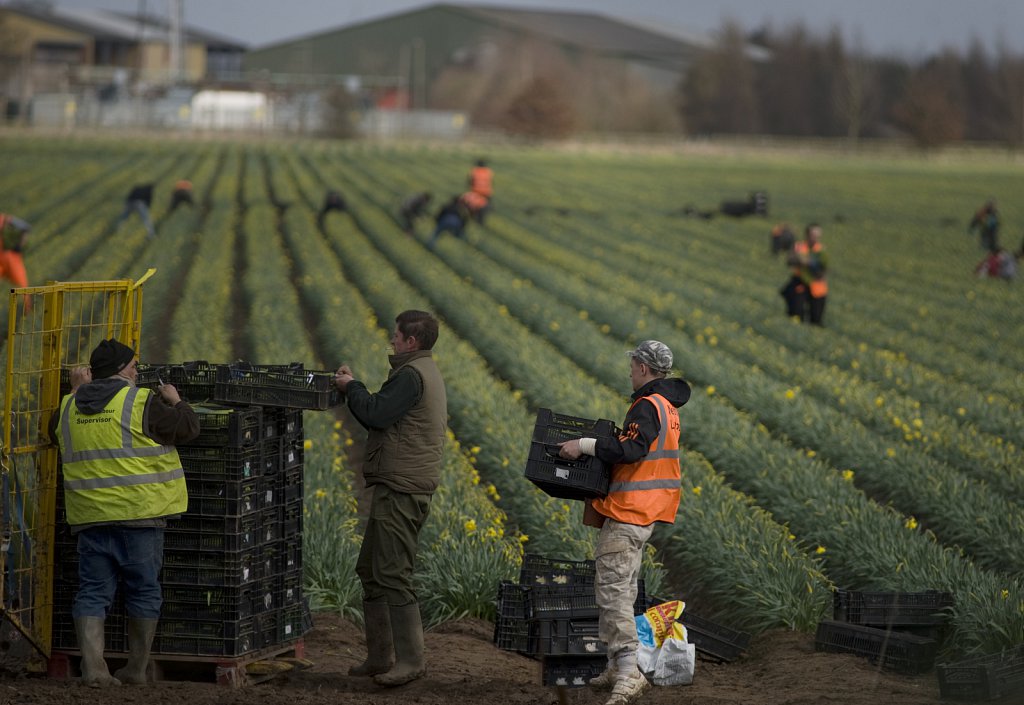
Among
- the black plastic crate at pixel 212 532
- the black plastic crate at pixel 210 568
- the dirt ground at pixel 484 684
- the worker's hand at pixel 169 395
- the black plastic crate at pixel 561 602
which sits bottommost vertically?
the dirt ground at pixel 484 684

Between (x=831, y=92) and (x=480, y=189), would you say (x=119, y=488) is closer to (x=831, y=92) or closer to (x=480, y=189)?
(x=480, y=189)

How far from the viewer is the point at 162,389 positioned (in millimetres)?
6512

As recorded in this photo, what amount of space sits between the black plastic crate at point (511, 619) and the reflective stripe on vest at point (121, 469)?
162 cm

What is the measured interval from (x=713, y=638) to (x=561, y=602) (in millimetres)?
1202

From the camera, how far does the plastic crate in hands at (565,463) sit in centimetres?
653

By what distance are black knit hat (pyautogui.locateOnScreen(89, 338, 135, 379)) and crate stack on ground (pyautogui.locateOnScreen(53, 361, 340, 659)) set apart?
1.54 ft

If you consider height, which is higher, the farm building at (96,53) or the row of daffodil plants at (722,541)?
the farm building at (96,53)

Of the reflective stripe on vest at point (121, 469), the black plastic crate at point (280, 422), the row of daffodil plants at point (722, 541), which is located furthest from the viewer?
the row of daffodil plants at point (722, 541)

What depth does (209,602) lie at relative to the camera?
6.70m

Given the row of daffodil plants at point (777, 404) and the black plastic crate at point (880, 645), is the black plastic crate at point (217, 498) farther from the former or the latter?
the row of daffodil plants at point (777, 404)

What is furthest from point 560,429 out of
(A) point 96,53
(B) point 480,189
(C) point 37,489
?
(A) point 96,53

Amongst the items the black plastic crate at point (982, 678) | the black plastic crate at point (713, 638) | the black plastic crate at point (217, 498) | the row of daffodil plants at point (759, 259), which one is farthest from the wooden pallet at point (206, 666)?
the row of daffodil plants at point (759, 259)

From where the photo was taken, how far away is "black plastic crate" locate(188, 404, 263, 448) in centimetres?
660

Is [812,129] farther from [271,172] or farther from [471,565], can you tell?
[471,565]
